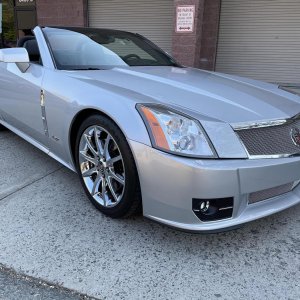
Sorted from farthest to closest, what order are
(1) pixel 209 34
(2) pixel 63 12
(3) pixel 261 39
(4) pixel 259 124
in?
(2) pixel 63 12
(1) pixel 209 34
(3) pixel 261 39
(4) pixel 259 124

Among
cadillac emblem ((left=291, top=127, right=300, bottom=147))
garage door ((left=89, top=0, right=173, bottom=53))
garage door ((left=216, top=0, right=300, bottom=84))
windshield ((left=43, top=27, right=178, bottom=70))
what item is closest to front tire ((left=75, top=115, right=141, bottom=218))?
windshield ((left=43, top=27, right=178, bottom=70))

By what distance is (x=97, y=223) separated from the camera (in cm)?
270

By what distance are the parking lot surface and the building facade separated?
587 cm

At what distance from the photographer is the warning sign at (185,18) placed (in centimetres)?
777

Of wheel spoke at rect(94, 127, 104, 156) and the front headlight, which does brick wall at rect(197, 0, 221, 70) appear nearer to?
wheel spoke at rect(94, 127, 104, 156)

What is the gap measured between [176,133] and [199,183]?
326mm

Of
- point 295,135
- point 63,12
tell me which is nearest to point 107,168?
point 295,135

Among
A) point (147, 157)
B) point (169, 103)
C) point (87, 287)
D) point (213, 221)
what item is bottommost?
point (87, 287)

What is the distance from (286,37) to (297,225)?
22.6ft

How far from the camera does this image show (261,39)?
8781mm

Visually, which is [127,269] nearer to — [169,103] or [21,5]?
[169,103]

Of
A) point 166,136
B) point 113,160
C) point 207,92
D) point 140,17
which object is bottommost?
point 113,160

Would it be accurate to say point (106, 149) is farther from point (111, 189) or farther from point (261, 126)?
point (261, 126)

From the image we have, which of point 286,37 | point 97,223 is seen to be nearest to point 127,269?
point 97,223
